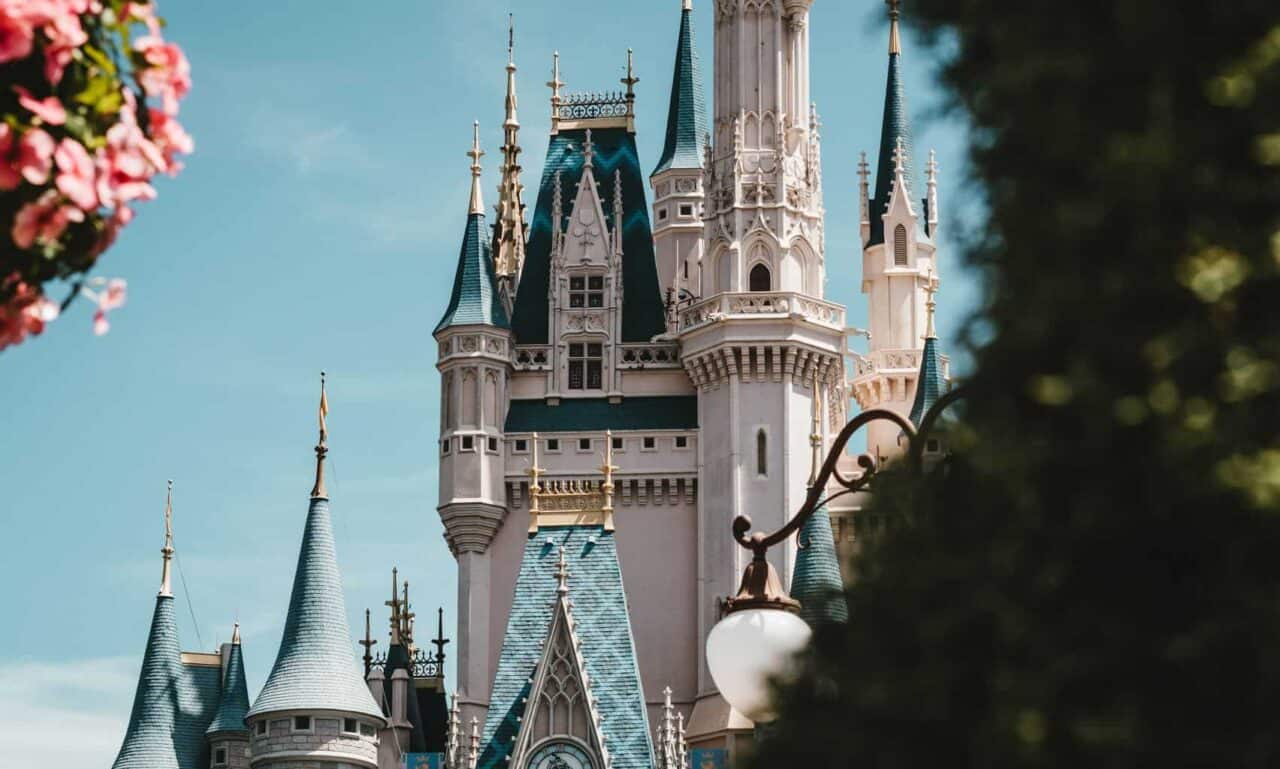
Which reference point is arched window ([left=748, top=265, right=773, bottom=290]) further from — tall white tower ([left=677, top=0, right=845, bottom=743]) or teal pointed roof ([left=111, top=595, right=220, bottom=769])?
teal pointed roof ([left=111, top=595, right=220, bottom=769])

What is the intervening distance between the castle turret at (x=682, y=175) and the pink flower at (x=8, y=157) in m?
53.9

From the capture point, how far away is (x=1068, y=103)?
7.47 meters

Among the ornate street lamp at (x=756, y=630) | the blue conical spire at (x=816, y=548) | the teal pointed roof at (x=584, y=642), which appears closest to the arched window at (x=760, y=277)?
the blue conical spire at (x=816, y=548)

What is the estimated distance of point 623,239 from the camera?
196 ft

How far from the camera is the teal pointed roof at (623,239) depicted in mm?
58750

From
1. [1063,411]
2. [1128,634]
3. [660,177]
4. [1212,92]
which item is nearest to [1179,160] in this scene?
[1212,92]

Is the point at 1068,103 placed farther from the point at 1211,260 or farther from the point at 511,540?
the point at 511,540

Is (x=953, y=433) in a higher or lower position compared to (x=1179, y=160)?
lower

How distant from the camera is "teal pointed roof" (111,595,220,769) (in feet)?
169

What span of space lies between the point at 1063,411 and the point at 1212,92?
87 centimetres

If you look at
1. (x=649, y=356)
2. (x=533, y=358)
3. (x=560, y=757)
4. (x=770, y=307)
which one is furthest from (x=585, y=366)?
(x=560, y=757)

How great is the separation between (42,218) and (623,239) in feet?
171

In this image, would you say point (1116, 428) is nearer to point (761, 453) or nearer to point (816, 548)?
point (816, 548)

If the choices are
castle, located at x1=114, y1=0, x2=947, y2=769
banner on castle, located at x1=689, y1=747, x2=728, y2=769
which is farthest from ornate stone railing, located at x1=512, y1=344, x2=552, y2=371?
banner on castle, located at x1=689, y1=747, x2=728, y2=769
